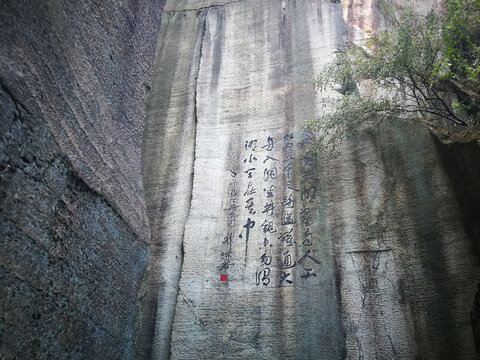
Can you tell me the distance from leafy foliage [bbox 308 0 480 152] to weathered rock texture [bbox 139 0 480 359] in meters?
0.35

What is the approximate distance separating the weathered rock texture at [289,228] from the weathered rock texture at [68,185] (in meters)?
0.72

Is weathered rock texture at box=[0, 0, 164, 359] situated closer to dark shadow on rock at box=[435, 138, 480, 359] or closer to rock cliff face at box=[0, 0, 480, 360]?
rock cliff face at box=[0, 0, 480, 360]

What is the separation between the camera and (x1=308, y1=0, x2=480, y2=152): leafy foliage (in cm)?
448

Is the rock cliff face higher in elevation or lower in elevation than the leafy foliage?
lower

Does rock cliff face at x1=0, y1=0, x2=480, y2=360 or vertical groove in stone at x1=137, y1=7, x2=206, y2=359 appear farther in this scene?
vertical groove in stone at x1=137, y1=7, x2=206, y2=359

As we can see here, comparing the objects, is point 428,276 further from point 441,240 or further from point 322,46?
point 322,46

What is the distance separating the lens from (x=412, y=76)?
479cm

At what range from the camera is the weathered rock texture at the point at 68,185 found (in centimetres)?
309

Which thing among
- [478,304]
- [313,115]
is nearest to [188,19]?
[313,115]

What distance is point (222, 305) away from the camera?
15.8 ft

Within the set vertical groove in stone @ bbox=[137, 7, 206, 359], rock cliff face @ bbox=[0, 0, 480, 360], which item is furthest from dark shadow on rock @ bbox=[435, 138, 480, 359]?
vertical groove in stone @ bbox=[137, 7, 206, 359]

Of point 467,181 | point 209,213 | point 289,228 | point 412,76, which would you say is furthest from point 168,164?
point 467,181

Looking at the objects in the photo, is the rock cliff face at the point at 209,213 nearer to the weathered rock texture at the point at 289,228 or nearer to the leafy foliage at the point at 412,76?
the weathered rock texture at the point at 289,228

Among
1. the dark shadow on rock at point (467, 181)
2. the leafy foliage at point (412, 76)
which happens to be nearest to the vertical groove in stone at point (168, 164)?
the leafy foliage at point (412, 76)
